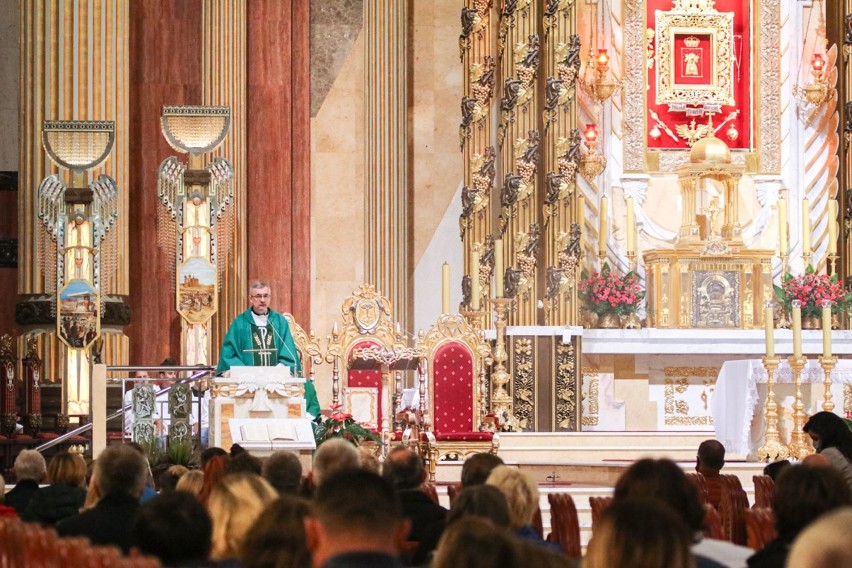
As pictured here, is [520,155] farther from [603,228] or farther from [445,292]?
[445,292]

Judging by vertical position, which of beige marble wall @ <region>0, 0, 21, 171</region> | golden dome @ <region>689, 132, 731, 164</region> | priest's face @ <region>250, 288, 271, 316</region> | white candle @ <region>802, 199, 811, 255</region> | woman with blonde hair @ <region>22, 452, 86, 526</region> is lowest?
woman with blonde hair @ <region>22, 452, 86, 526</region>

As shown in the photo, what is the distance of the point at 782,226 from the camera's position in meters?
18.9

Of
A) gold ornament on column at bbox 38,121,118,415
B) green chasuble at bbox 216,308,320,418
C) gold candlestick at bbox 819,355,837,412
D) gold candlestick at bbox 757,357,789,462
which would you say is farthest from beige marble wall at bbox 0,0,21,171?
gold candlestick at bbox 819,355,837,412

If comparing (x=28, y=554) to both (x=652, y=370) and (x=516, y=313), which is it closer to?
(x=516, y=313)

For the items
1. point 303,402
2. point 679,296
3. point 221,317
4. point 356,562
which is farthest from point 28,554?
point 679,296

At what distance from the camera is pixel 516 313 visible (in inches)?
710

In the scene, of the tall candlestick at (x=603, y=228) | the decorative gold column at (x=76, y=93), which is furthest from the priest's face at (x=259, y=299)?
the tall candlestick at (x=603, y=228)

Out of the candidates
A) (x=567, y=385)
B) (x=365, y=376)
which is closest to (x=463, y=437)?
(x=365, y=376)

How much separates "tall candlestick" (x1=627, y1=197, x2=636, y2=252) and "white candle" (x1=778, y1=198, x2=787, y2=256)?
1.72 metres

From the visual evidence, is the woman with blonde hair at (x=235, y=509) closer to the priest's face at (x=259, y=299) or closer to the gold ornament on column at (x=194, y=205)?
the priest's face at (x=259, y=299)

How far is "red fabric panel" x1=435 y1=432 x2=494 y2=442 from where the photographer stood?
1405cm

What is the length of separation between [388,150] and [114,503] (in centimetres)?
1377

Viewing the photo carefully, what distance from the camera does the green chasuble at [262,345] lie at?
12.7 meters

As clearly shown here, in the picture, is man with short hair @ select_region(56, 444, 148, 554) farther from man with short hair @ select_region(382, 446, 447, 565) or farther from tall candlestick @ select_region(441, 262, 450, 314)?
tall candlestick @ select_region(441, 262, 450, 314)
